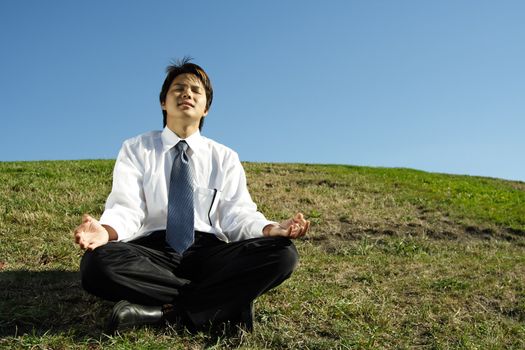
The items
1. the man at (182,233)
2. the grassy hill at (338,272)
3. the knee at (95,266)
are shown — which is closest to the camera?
the knee at (95,266)

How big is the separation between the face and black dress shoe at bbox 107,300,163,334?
6.35 ft

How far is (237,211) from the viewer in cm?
595

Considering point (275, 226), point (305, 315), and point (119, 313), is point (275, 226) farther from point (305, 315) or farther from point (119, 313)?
point (119, 313)

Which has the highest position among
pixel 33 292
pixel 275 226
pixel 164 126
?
pixel 164 126

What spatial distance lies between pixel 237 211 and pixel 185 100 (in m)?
1.28

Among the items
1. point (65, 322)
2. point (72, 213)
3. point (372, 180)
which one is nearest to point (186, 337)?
point (65, 322)

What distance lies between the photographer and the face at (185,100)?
5.85 m

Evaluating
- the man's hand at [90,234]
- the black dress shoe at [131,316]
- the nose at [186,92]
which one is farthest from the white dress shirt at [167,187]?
the black dress shoe at [131,316]

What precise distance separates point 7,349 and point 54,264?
293cm

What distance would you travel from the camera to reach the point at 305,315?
19.8 ft

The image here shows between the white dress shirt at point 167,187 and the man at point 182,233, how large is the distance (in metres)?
0.01

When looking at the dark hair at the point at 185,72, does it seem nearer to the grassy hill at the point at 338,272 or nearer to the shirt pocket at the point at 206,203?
the shirt pocket at the point at 206,203

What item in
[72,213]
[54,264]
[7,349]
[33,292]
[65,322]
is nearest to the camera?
[7,349]

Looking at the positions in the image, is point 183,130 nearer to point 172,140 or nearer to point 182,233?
point 172,140
